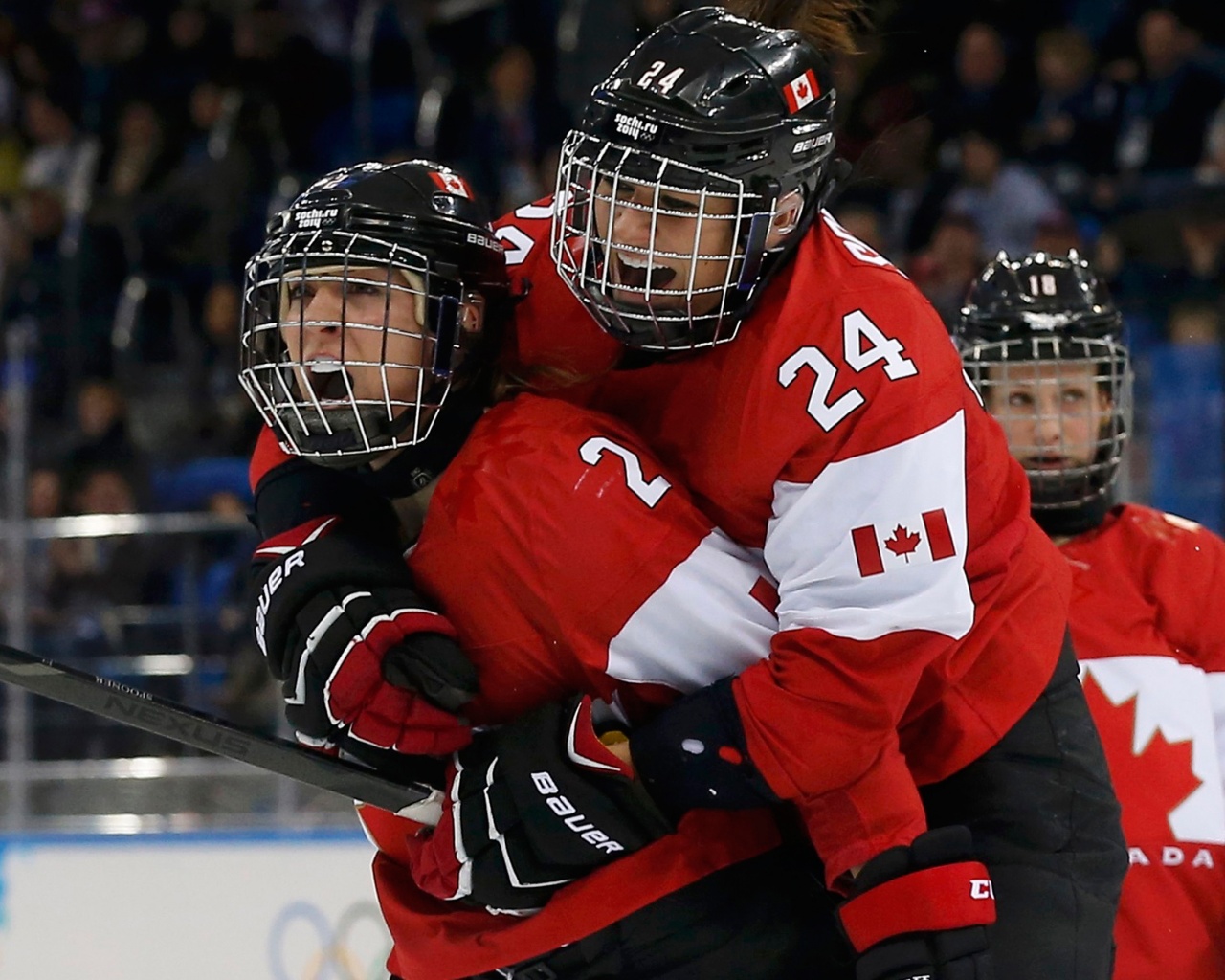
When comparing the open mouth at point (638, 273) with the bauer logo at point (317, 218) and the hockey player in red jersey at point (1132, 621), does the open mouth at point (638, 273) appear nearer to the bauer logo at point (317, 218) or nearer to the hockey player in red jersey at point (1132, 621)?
the bauer logo at point (317, 218)

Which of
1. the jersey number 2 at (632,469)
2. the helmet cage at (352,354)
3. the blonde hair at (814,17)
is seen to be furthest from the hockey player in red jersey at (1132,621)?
the helmet cage at (352,354)

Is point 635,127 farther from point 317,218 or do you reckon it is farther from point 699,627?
point 699,627

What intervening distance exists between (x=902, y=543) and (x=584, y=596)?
1.02 ft

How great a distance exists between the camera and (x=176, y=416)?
6.20 metres

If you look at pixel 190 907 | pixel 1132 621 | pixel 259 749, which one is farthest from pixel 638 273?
pixel 190 907

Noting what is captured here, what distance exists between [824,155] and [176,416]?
4.76 meters

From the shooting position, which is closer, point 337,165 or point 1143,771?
point 1143,771

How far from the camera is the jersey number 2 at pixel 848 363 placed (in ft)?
5.35

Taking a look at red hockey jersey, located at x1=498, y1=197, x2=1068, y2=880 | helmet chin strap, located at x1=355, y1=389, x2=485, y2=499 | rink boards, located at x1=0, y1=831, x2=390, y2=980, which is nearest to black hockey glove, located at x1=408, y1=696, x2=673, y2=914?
red hockey jersey, located at x1=498, y1=197, x2=1068, y2=880

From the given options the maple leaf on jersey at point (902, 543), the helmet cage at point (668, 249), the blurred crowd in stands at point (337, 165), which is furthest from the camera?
the blurred crowd in stands at point (337, 165)

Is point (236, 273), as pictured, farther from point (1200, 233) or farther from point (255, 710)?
point (1200, 233)

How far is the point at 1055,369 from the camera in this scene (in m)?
2.45

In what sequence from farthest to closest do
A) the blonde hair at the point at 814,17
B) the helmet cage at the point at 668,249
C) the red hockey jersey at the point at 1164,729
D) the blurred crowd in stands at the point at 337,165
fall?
the blurred crowd in stands at the point at 337,165, the red hockey jersey at the point at 1164,729, the blonde hair at the point at 814,17, the helmet cage at the point at 668,249

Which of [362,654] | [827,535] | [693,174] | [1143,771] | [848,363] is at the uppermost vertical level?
[693,174]
